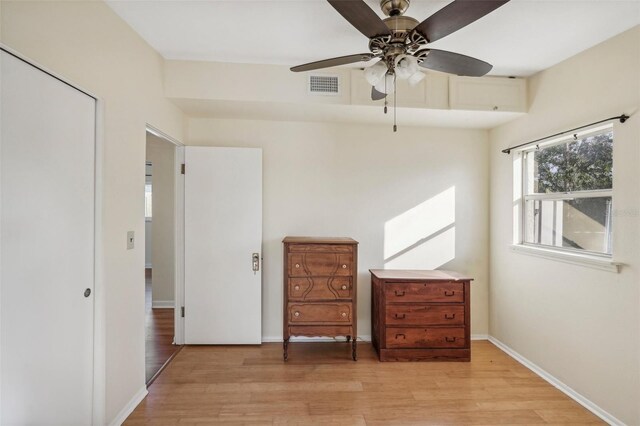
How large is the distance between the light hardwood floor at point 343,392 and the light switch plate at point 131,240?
3.76 ft

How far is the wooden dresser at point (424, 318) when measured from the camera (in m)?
2.74

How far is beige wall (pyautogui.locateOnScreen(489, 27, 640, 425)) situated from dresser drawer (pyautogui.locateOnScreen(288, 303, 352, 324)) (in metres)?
Answer: 1.68

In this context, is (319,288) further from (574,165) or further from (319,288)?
(574,165)

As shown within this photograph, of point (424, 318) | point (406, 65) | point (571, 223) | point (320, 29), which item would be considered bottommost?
point (424, 318)

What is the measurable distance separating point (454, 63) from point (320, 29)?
949mm

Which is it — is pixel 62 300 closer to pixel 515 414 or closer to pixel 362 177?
pixel 362 177

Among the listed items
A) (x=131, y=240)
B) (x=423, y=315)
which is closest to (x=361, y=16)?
(x=131, y=240)

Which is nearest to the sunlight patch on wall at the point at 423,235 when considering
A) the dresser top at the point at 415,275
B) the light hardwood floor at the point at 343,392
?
the dresser top at the point at 415,275

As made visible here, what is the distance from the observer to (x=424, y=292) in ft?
9.03

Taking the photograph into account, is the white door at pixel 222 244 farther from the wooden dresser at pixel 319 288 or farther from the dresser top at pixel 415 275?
the dresser top at pixel 415 275

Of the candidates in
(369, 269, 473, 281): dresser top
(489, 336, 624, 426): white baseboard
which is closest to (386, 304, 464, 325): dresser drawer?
(369, 269, 473, 281): dresser top

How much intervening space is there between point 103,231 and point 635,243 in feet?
10.9

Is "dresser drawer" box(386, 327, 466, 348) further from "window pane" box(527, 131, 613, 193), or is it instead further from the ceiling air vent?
the ceiling air vent

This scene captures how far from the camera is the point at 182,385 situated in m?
2.35
